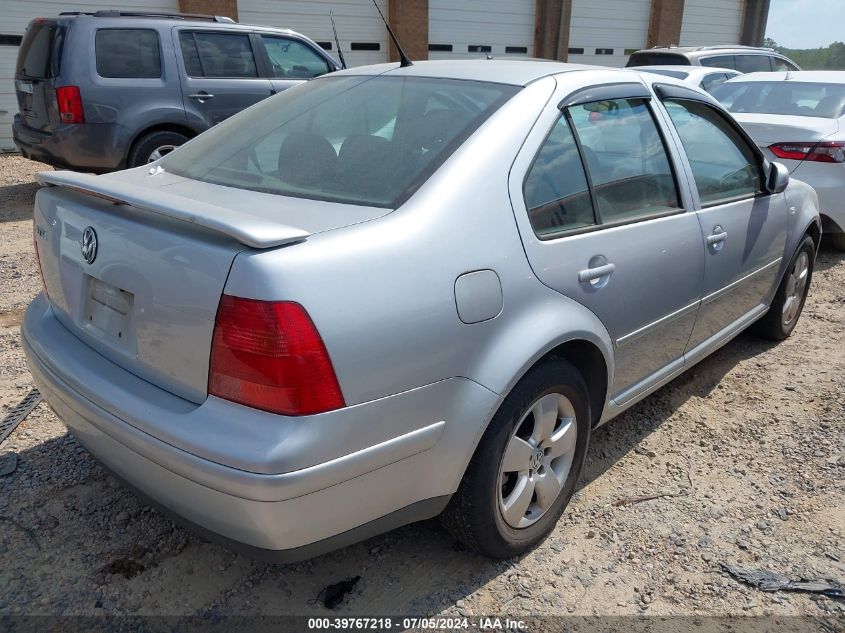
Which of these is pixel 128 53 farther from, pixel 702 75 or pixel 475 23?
pixel 475 23

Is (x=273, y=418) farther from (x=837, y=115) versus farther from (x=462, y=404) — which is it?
(x=837, y=115)

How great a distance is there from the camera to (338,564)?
2.47 metres

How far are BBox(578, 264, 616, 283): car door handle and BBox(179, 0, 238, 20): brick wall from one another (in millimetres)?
11686

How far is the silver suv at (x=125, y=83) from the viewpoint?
6.99 metres

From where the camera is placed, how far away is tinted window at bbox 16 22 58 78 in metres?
7.07

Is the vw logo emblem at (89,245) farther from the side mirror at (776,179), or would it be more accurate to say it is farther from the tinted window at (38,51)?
the tinted window at (38,51)

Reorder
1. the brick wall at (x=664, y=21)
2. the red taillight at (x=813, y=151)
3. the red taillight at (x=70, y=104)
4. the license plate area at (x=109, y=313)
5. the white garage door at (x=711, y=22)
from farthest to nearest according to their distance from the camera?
the white garage door at (x=711, y=22)
the brick wall at (x=664, y=21)
the red taillight at (x=70, y=104)
the red taillight at (x=813, y=151)
the license plate area at (x=109, y=313)

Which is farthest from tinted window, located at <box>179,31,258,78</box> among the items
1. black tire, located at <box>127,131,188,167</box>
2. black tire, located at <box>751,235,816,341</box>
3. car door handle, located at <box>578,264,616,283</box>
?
car door handle, located at <box>578,264,616,283</box>

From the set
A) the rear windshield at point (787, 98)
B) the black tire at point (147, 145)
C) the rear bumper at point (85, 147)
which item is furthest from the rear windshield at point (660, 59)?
the rear bumper at point (85, 147)

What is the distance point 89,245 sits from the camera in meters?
2.15

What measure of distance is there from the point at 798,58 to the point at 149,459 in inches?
1550

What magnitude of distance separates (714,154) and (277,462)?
2.70m

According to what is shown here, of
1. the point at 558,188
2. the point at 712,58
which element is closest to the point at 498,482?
the point at 558,188

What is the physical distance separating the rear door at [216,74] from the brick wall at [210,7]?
4.83 meters
